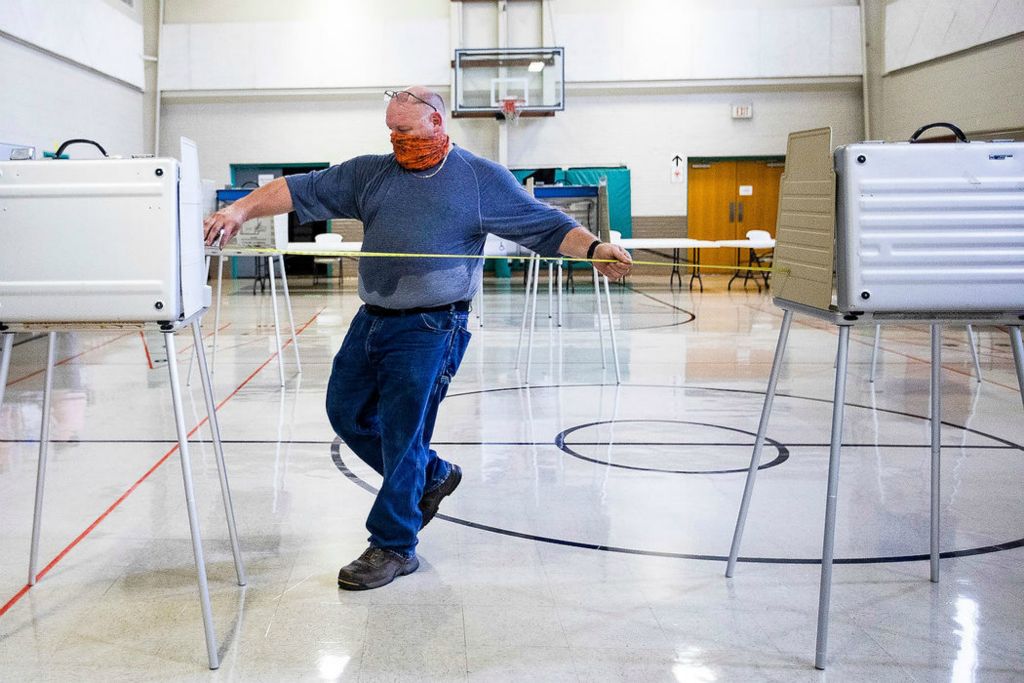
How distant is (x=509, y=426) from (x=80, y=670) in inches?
124

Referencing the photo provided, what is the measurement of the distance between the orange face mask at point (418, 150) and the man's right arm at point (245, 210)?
0.38 m

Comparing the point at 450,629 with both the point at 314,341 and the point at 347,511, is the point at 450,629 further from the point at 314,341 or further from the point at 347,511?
the point at 314,341

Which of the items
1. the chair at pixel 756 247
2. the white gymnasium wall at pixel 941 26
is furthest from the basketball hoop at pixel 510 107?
the white gymnasium wall at pixel 941 26

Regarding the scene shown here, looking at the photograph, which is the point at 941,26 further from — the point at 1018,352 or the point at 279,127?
the point at 1018,352

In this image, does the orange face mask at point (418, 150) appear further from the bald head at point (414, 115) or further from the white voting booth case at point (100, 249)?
the white voting booth case at point (100, 249)

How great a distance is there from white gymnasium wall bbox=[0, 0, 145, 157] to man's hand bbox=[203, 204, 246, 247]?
10.2 meters

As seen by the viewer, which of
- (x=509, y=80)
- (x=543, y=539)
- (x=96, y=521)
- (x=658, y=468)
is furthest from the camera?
(x=509, y=80)

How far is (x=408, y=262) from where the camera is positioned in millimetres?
2980

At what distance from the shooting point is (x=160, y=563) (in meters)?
3.17

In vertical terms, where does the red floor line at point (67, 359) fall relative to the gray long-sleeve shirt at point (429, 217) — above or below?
below

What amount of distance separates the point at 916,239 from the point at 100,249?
6.55ft

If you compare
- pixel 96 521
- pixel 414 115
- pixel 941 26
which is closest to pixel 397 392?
pixel 414 115

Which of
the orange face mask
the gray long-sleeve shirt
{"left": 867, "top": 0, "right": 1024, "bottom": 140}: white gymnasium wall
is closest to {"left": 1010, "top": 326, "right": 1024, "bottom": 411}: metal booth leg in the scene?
the gray long-sleeve shirt

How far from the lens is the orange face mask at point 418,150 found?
117 inches
